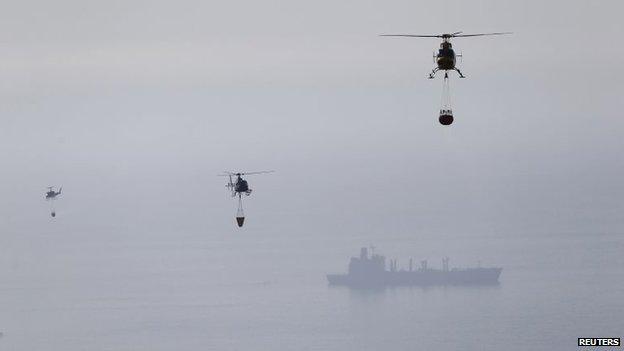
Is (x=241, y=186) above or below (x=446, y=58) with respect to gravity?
below

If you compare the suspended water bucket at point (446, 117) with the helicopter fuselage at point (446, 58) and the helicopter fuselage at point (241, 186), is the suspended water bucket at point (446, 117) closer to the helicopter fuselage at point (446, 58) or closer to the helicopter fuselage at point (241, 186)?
the helicopter fuselage at point (446, 58)

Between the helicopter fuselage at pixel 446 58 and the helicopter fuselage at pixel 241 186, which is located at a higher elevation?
the helicopter fuselage at pixel 446 58

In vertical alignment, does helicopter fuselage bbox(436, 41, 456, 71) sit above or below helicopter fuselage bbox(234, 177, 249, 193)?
above

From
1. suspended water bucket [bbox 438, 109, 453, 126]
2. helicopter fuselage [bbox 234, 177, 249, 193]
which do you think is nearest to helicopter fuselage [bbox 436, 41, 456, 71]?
suspended water bucket [bbox 438, 109, 453, 126]

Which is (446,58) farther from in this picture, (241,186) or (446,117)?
(241,186)

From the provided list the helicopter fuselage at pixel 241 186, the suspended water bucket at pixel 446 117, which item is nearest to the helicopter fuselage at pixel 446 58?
the suspended water bucket at pixel 446 117

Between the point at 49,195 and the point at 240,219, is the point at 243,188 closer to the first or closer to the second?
the point at 240,219

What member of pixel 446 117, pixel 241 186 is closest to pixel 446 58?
pixel 446 117

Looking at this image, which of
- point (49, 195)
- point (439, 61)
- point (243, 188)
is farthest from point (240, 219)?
point (49, 195)

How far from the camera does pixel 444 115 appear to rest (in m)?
85.6

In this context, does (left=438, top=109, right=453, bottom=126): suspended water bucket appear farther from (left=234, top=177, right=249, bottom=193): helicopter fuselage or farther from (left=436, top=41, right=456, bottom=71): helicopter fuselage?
(left=234, top=177, right=249, bottom=193): helicopter fuselage

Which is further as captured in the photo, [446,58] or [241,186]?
[241,186]

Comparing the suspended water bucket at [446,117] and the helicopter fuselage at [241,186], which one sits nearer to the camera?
the suspended water bucket at [446,117]

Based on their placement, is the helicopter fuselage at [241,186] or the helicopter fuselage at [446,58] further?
the helicopter fuselage at [241,186]
